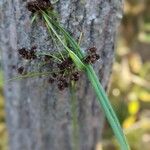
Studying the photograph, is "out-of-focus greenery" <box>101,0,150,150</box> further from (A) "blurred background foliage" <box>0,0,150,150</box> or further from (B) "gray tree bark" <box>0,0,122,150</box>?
(B) "gray tree bark" <box>0,0,122,150</box>

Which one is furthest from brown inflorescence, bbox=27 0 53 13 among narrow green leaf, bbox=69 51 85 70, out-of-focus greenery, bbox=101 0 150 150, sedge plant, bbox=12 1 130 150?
out-of-focus greenery, bbox=101 0 150 150

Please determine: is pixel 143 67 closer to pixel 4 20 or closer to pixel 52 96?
pixel 52 96

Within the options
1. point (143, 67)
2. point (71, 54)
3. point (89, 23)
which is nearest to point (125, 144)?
point (71, 54)

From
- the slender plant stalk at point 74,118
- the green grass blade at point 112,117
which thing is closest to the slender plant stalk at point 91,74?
the green grass blade at point 112,117

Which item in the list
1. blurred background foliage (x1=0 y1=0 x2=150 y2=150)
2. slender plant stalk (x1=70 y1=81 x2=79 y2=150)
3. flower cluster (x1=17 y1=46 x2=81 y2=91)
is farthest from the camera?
blurred background foliage (x1=0 y1=0 x2=150 y2=150)

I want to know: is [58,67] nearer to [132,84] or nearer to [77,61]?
[77,61]

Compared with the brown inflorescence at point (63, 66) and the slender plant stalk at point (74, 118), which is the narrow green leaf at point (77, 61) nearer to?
the brown inflorescence at point (63, 66)

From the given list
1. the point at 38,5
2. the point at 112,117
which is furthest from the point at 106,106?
the point at 38,5
